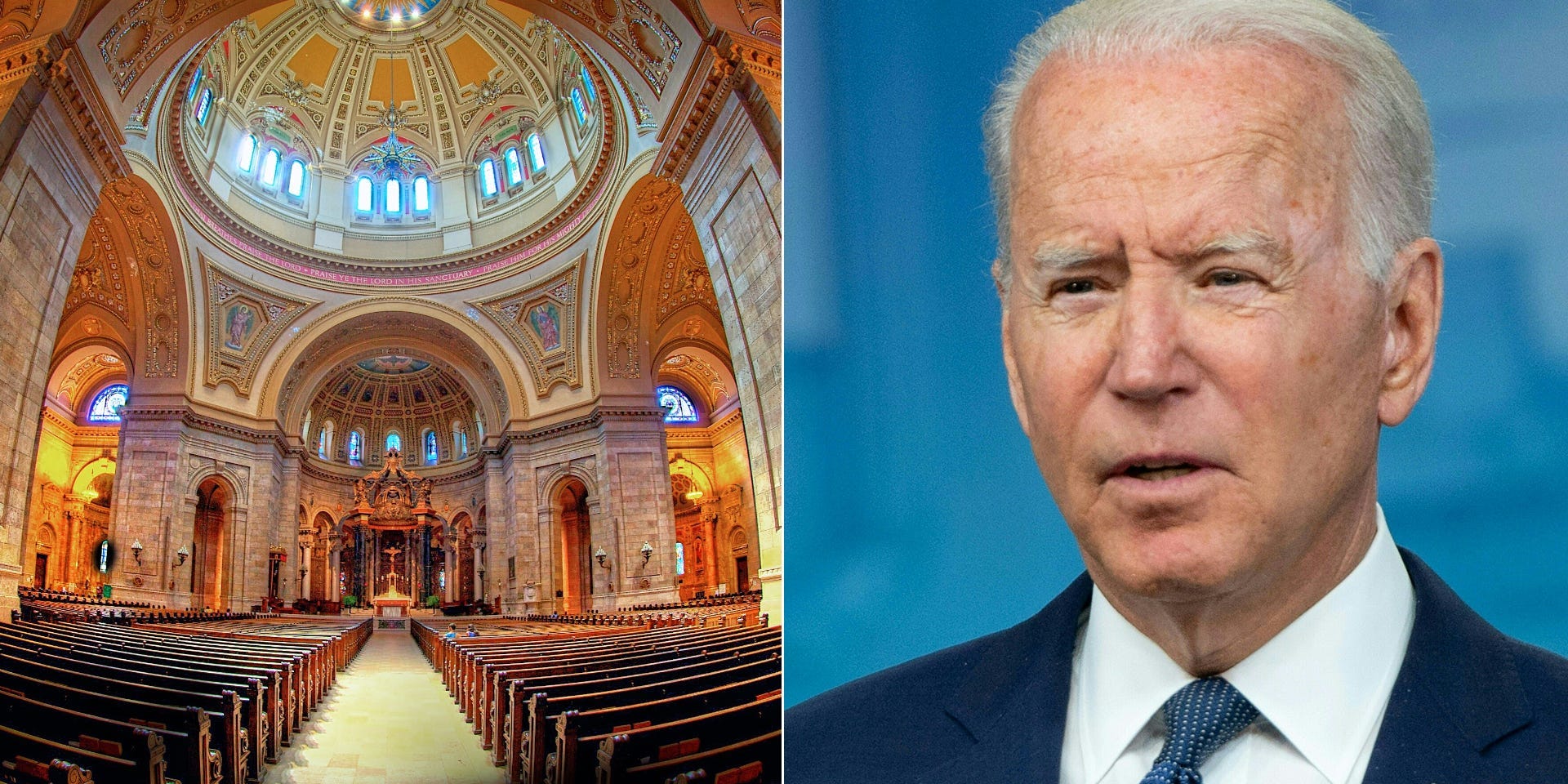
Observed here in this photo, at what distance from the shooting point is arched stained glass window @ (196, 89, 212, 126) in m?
17.5

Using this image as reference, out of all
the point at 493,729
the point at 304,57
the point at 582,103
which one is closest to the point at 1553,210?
the point at 493,729

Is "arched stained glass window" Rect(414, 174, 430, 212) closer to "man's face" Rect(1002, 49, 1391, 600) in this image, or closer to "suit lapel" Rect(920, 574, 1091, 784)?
"suit lapel" Rect(920, 574, 1091, 784)

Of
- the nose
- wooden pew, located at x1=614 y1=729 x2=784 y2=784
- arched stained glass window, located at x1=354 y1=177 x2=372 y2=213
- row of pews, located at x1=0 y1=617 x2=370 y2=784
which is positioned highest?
arched stained glass window, located at x1=354 y1=177 x2=372 y2=213

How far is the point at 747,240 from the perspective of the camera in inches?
348

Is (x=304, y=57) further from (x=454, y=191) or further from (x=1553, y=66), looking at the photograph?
(x=1553, y=66)

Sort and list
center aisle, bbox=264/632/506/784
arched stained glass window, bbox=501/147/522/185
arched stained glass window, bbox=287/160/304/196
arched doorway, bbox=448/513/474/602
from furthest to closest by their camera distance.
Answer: arched doorway, bbox=448/513/474/602, arched stained glass window, bbox=287/160/304/196, arched stained glass window, bbox=501/147/522/185, center aisle, bbox=264/632/506/784

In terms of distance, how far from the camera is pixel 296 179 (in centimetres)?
2047

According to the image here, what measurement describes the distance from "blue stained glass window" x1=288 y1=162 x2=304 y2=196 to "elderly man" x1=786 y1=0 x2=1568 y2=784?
22791mm

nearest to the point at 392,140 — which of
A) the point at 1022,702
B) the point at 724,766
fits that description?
the point at 724,766

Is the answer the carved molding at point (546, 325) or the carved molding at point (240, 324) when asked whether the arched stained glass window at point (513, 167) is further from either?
the carved molding at point (240, 324)

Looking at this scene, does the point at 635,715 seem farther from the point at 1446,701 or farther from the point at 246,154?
the point at 246,154

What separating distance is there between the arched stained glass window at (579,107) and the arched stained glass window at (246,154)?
699cm

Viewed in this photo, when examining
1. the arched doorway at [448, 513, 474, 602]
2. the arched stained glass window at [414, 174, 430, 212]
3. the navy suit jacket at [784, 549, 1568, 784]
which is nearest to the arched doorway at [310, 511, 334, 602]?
the arched doorway at [448, 513, 474, 602]

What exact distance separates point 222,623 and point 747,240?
13.8 metres
